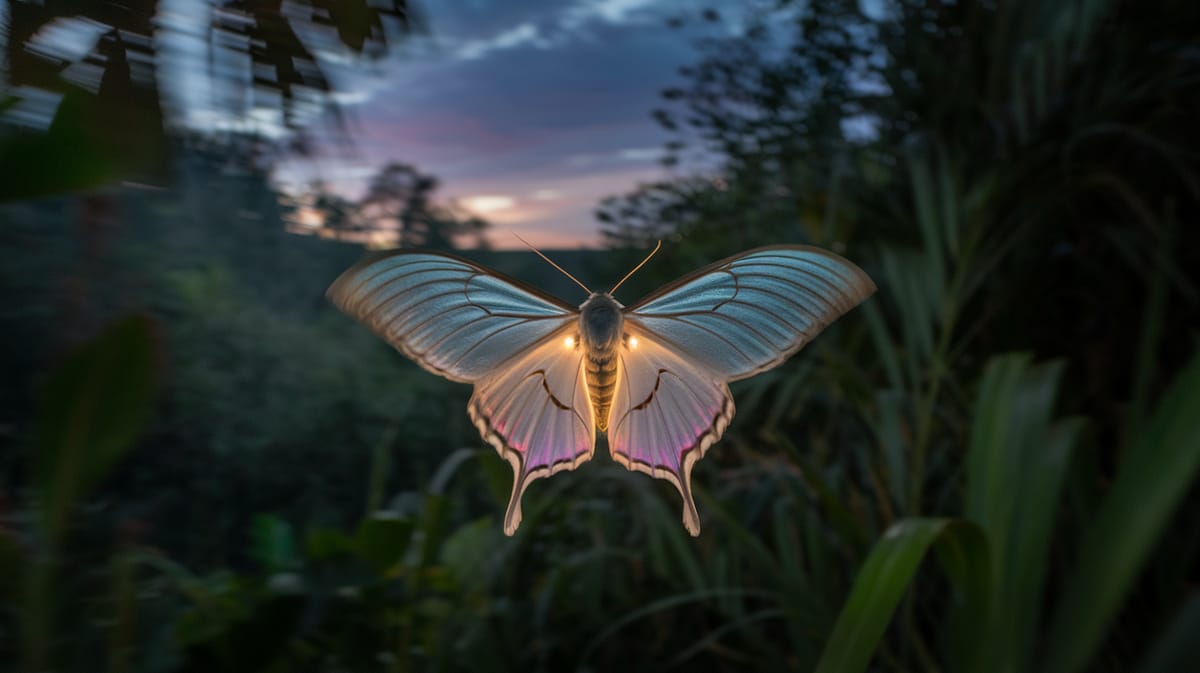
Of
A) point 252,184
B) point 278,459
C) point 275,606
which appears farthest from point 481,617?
point 252,184

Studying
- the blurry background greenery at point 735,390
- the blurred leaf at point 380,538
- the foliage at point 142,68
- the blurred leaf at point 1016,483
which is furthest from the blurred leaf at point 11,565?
the blurred leaf at point 1016,483

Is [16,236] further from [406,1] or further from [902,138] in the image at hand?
[902,138]

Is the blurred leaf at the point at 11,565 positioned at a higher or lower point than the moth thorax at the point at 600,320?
lower

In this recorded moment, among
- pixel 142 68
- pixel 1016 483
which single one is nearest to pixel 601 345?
pixel 142 68

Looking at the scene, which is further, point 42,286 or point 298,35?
point 42,286

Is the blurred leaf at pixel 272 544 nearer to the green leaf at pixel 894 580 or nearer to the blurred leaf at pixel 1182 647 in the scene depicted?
the green leaf at pixel 894 580

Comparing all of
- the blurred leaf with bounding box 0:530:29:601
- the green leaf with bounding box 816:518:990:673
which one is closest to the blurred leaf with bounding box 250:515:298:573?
the blurred leaf with bounding box 0:530:29:601

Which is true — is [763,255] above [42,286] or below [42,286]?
above

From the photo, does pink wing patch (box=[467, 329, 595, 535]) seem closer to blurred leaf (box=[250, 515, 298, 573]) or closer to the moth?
the moth
